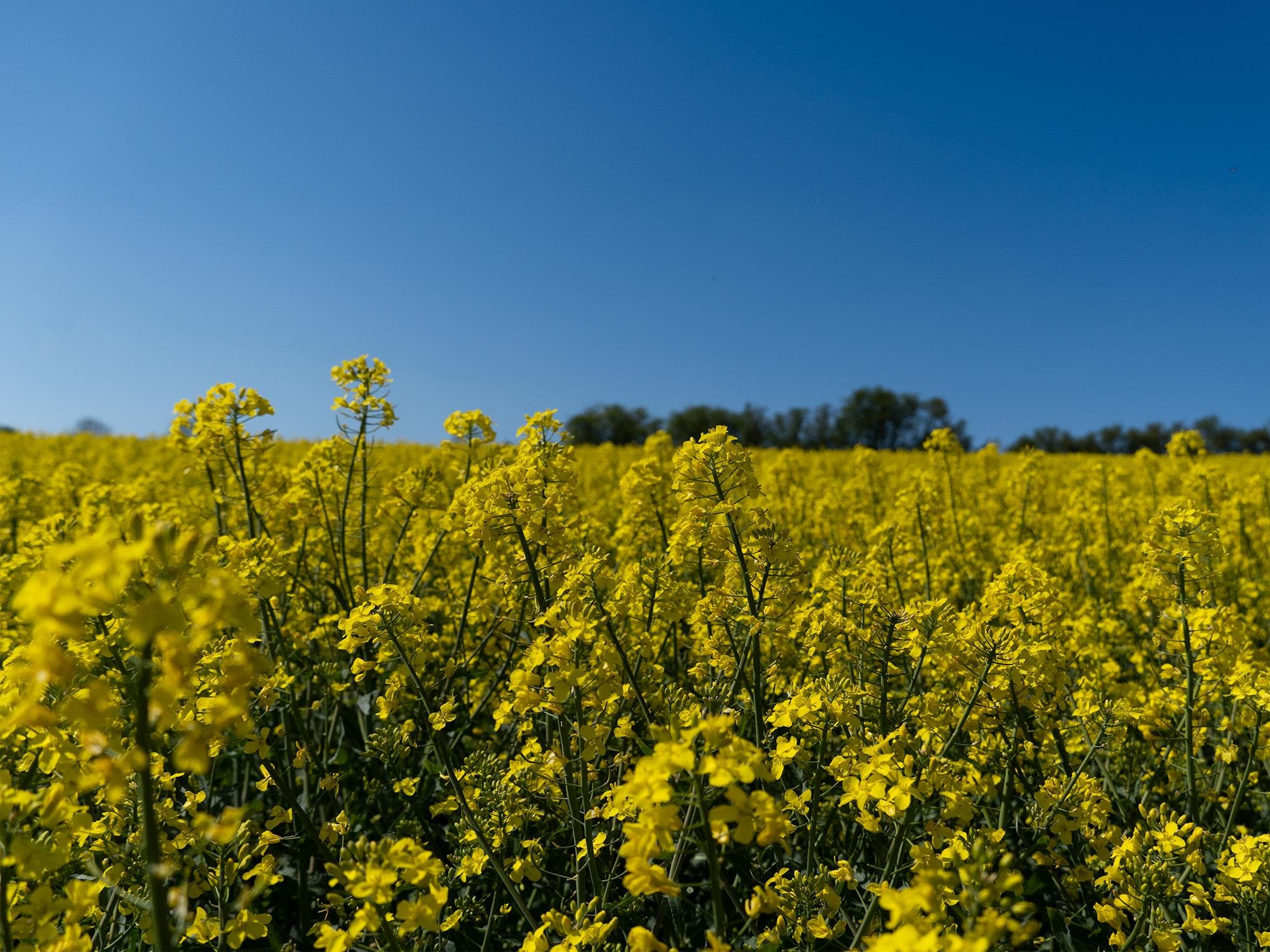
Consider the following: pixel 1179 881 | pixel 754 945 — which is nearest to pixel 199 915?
pixel 754 945

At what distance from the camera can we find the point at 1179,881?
2.25 m

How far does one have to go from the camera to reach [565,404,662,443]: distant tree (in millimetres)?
44719

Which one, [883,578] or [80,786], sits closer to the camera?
[80,786]

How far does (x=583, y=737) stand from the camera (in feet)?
6.88

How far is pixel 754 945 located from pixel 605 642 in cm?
108

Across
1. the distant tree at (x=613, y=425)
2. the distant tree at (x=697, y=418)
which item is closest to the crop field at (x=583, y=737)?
the distant tree at (x=613, y=425)

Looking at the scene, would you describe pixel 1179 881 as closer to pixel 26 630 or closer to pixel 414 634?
pixel 414 634

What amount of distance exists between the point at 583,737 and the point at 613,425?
49.7 meters

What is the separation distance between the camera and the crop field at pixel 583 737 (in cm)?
124

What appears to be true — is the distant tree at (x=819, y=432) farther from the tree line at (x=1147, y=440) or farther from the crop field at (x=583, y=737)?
the crop field at (x=583, y=737)

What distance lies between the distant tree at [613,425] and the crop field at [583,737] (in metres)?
34.5

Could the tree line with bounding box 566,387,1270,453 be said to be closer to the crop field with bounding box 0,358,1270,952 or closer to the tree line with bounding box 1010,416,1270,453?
the tree line with bounding box 1010,416,1270,453

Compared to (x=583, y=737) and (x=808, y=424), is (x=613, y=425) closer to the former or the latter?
(x=808, y=424)

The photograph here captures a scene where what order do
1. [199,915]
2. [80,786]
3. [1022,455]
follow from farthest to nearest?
[1022,455] → [199,915] → [80,786]
